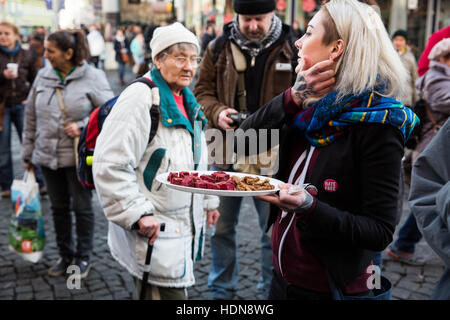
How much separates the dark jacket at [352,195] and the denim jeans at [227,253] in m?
1.82

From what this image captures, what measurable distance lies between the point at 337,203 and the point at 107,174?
117 cm

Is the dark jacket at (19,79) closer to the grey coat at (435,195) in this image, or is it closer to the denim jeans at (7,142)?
the denim jeans at (7,142)

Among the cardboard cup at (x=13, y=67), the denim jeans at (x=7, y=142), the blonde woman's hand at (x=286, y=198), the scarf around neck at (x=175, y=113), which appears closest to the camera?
the blonde woman's hand at (x=286, y=198)

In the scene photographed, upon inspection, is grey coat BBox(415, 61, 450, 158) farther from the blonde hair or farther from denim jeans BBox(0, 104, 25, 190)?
denim jeans BBox(0, 104, 25, 190)

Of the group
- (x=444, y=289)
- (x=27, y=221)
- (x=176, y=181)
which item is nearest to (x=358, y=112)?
(x=176, y=181)

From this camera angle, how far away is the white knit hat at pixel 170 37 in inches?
91.1

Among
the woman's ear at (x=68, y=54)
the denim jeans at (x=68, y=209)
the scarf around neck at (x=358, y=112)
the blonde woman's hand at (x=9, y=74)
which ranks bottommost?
the denim jeans at (x=68, y=209)

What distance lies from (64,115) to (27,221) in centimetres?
95

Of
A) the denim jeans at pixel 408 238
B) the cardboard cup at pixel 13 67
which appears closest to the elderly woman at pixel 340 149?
the denim jeans at pixel 408 238

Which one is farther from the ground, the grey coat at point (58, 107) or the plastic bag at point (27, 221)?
the grey coat at point (58, 107)

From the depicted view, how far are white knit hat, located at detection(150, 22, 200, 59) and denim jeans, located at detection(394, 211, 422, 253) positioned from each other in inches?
121

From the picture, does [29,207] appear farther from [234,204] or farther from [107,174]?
[107,174]

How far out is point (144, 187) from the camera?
2490 millimetres

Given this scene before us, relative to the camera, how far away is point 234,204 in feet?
11.8
